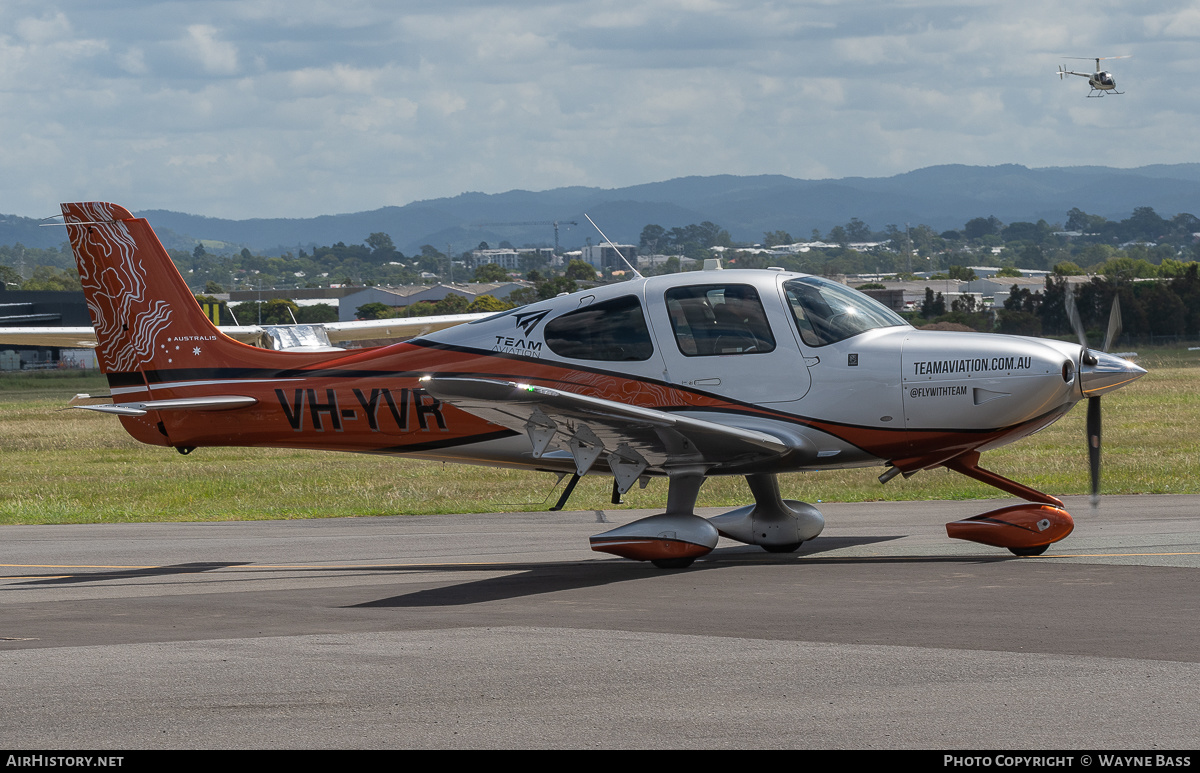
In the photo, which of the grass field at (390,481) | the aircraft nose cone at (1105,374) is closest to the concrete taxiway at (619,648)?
the aircraft nose cone at (1105,374)

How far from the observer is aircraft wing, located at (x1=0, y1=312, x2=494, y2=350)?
3089cm

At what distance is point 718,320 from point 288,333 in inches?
861

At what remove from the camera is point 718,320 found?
36.0 feet

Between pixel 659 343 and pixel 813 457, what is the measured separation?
1.73 meters

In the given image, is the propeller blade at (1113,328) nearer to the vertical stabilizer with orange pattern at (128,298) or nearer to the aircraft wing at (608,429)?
the aircraft wing at (608,429)

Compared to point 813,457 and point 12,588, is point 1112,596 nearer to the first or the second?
point 813,457

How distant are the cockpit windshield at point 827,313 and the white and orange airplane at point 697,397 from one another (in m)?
0.02

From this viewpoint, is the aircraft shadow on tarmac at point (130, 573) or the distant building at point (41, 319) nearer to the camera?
the aircraft shadow on tarmac at point (130, 573)

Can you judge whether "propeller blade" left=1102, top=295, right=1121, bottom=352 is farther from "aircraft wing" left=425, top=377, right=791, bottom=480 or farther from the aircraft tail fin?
the aircraft tail fin

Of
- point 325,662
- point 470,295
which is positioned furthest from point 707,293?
point 470,295

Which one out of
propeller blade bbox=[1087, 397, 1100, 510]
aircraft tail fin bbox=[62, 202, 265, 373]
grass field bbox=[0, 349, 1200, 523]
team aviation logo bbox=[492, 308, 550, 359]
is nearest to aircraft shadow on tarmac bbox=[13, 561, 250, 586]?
aircraft tail fin bbox=[62, 202, 265, 373]

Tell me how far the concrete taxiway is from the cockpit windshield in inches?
80.8
